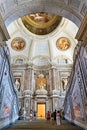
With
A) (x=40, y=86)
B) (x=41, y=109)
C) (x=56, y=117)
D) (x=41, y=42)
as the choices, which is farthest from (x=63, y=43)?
(x=56, y=117)

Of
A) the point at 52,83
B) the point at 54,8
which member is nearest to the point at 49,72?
the point at 52,83

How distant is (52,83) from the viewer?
23.1 m

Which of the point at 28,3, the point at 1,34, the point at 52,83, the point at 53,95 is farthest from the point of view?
the point at 52,83

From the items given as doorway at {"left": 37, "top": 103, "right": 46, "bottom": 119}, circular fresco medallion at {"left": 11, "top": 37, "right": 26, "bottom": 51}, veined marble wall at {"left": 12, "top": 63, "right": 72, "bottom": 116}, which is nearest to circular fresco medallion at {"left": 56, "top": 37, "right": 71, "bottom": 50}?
veined marble wall at {"left": 12, "top": 63, "right": 72, "bottom": 116}

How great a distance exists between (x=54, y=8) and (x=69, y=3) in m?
0.91

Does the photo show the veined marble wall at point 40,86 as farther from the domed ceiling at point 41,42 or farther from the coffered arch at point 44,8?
the coffered arch at point 44,8

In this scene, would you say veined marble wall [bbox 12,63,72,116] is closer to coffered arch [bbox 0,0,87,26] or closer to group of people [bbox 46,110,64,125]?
group of people [bbox 46,110,64,125]

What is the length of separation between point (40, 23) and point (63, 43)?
5051 millimetres

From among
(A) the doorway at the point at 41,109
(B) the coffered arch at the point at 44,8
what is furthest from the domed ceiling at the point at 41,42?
(B) the coffered arch at the point at 44,8

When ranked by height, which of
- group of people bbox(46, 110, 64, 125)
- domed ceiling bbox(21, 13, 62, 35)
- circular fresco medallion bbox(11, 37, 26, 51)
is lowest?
group of people bbox(46, 110, 64, 125)

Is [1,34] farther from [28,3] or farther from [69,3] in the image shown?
[69,3]

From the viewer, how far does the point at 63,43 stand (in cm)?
2548

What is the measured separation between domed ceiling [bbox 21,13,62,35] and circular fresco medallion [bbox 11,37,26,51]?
2.33 metres

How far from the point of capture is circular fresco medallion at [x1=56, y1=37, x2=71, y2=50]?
25.3m
